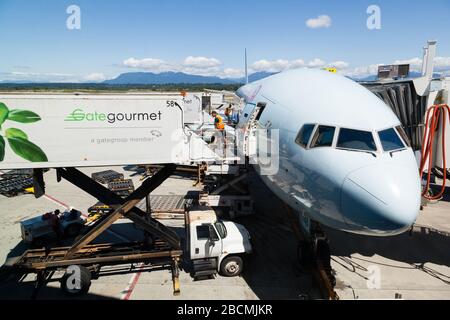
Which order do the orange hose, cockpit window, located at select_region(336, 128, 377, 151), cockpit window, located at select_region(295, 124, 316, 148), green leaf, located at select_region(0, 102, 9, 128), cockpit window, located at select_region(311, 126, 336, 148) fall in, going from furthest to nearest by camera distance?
the orange hose, green leaf, located at select_region(0, 102, 9, 128), cockpit window, located at select_region(295, 124, 316, 148), cockpit window, located at select_region(311, 126, 336, 148), cockpit window, located at select_region(336, 128, 377, 151)

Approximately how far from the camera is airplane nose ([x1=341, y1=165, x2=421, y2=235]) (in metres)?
7.54

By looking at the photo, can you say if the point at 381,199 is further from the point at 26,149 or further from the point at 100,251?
the point at 26,149

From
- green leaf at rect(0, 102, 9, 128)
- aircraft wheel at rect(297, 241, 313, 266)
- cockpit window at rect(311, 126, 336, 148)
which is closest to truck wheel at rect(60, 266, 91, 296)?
green leaf at rect(0, 102, 9, 128)

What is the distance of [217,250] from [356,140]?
7057 millimetres

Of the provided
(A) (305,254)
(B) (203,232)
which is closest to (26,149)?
(B) (203,232)

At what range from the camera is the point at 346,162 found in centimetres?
812

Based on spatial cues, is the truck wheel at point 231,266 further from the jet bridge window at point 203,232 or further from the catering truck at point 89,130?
the catering truck at point 89,130

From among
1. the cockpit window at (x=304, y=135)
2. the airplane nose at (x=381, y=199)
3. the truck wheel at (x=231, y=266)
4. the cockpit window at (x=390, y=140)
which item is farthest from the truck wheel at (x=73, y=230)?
the cockpit window at (x=390, y=140)

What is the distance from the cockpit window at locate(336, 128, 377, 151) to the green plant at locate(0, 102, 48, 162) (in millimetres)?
10114

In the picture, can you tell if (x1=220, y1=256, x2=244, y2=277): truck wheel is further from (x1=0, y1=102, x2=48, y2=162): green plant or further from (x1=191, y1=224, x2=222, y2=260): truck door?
(x1=0, y1=102, x2=48, y2=162): green plant

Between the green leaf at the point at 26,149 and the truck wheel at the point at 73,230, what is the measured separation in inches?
262

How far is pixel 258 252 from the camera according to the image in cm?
1484

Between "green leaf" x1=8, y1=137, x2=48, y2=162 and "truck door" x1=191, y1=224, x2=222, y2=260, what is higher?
"green leaf" x1=8, y1=137, x2=48, y2=162
